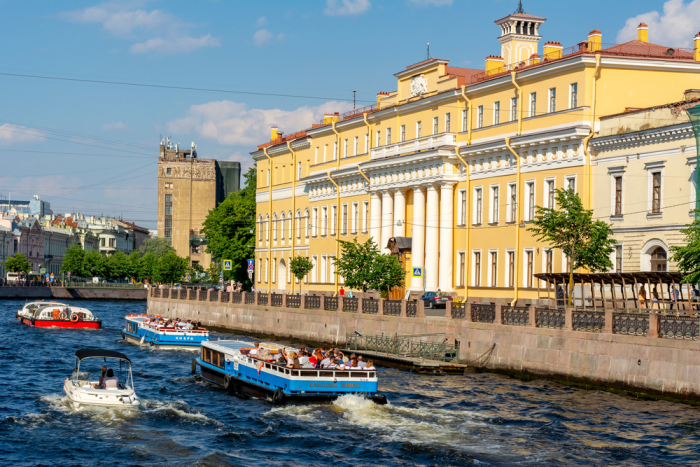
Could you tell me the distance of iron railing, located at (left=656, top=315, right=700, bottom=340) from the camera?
25.7m

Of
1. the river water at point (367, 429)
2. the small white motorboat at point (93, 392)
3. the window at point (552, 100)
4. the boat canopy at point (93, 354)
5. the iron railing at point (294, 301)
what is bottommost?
the river water at point (367, 429)

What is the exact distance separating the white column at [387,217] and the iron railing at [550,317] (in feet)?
84.1

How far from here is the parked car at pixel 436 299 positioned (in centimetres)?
4884

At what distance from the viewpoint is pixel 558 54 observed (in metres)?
48.8

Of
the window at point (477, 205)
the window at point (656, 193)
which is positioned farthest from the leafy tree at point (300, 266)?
the window at point (656, 193)

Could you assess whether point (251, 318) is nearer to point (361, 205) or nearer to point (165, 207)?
point (361, 205)

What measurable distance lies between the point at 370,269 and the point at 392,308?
8126 millimetres

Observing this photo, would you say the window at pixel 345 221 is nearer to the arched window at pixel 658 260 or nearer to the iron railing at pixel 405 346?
the iron railing at pixel 405 346

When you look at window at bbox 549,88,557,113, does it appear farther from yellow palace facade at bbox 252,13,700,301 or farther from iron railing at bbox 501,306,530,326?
iron railing at bbox 501,306,530,326

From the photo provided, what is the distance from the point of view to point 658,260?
38.9 metres

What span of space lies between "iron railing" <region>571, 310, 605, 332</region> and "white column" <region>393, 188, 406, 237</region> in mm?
25863

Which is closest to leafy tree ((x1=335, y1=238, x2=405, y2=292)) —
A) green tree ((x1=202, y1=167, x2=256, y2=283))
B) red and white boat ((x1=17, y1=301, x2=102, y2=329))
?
red and white boat ((x1=17, y1=301, x2=102, y2=329))

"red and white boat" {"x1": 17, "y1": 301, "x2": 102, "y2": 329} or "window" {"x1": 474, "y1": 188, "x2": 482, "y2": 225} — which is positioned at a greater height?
"window" {"x1": 474, "y1": 188, "x2": 482, "y2": 225}

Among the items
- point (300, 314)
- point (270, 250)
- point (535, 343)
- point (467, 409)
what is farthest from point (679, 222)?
point (270, 250)
